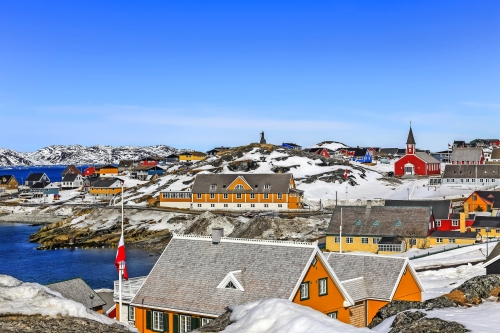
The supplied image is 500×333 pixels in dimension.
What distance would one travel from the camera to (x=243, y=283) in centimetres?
2630

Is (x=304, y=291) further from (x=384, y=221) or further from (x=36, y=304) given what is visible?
(x=384, y=221)

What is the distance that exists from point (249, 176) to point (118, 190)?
4735 cm

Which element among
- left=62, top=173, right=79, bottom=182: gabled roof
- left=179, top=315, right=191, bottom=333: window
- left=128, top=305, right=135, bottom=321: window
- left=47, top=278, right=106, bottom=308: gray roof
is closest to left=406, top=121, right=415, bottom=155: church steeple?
left=62, top=173, right=79, bottom=182: gabled roof

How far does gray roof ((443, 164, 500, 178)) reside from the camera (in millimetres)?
116250

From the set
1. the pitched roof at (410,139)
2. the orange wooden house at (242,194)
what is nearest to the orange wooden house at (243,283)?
the orange wooden house at (242,194)

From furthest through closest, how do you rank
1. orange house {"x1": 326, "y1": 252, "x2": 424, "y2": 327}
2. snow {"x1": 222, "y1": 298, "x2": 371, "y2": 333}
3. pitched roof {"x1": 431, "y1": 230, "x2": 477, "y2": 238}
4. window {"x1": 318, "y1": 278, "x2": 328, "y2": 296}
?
pitched roof {"x1": 431, "y1": 230, "x2": 477, "y2": 238} → orange house {"x1": 326, "y1": 252, "x2": 424, "y2": 327} → window {"x1": 318, "y1": 278, "x2": 328, "y2": 296} → snow {"x1": 222, "y1": 298, "x2": 371, "y2": 333}

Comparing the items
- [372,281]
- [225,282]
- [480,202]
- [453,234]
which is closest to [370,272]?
[372,281]

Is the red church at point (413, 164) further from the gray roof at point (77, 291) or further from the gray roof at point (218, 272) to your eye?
the gray roof at point (77, 291)

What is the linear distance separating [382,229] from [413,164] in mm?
73979

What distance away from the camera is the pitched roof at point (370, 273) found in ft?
97.2

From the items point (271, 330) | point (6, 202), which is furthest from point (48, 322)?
point (6, 202)

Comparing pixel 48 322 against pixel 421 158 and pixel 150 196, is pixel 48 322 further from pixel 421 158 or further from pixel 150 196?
pixel 421 158

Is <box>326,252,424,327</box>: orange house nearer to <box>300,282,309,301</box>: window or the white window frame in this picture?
<box>300,282,309,301</box>: window

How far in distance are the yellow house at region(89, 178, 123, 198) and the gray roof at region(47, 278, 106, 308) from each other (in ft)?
376
